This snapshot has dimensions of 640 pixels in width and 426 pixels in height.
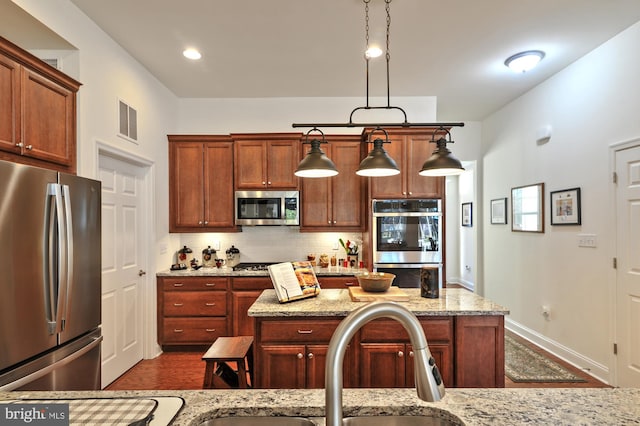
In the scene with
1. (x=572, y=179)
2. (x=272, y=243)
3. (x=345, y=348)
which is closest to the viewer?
(x=345, y=348)

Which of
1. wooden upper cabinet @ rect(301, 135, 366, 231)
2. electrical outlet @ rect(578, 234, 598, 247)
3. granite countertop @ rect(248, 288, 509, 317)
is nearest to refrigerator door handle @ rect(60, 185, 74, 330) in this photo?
granite countertop @ rect(248, 288, 509, 317)

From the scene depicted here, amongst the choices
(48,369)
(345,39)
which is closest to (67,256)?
(48,369)

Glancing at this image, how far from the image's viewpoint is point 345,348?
71cm

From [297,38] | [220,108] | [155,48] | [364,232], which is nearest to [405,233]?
[364,232]

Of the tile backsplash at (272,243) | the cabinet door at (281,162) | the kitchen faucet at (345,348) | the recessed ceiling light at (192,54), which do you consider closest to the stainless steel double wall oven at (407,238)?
the tile backsplash at (272,243)

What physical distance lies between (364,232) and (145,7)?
121 inches

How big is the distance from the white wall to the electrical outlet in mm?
42

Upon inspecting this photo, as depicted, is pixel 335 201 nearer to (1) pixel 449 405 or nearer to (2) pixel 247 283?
(2) pixel 247 283

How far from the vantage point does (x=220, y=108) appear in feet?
14.5

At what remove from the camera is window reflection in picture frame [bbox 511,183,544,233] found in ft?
12.9

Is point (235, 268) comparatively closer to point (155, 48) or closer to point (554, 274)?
point (155, 48)

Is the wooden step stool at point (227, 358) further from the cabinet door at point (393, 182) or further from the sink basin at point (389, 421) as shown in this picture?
the cabinet door at point (393, 182)

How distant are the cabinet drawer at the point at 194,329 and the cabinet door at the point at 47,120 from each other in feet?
7.14

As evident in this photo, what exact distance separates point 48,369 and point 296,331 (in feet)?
4.58
